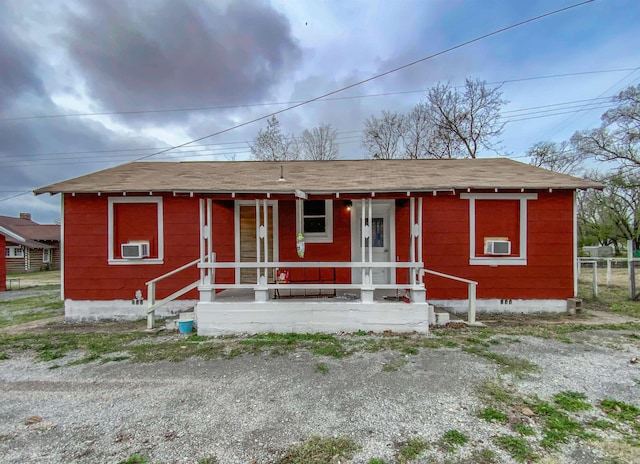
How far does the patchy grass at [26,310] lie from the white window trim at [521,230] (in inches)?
407

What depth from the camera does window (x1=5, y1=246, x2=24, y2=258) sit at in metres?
24.0

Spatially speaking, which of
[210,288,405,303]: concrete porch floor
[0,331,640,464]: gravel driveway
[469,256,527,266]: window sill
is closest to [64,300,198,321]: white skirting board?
[210,288,405,303]: concrete porch floor

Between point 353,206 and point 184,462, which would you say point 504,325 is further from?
point 184,462

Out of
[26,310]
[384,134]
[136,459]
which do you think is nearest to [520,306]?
[136,459]

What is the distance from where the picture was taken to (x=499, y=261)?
7.03 meters

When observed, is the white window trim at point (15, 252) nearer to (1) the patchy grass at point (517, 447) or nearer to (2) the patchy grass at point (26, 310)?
(2) the patchy grass at point (26, 310)

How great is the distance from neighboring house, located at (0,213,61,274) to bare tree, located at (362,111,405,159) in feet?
82.1

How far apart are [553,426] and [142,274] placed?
763cm

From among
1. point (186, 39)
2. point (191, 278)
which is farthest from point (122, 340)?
point (186, 39)

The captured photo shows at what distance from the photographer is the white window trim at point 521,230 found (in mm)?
6988

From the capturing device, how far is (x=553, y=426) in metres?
2.70

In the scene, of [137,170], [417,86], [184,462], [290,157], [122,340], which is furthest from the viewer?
[290,157]

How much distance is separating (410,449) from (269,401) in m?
1.49

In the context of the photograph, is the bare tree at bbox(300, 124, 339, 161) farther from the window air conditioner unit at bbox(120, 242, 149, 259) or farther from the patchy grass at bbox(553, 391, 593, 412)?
the patchy grass at bbox(553, 391, 593, 412)
